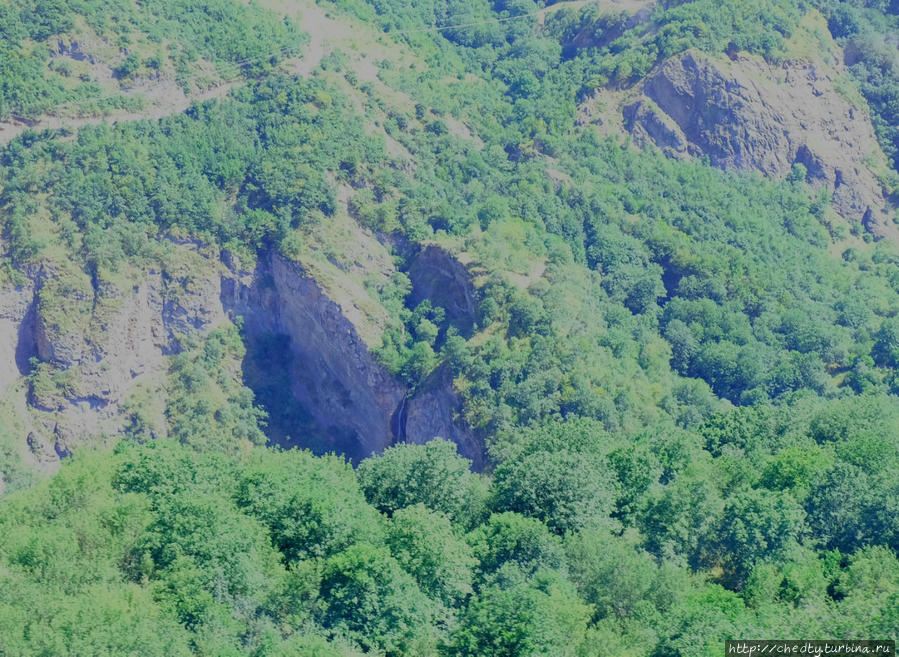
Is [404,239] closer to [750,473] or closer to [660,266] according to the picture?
[660,266]

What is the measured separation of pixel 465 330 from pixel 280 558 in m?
62.3

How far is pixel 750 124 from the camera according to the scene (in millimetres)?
160875

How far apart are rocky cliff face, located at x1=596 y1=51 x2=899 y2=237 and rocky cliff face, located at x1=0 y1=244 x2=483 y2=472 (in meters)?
44.7

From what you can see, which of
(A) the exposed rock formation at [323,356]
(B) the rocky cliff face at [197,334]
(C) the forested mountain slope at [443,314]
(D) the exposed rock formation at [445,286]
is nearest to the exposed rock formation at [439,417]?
(B) the rocky cliff face at [197,334]

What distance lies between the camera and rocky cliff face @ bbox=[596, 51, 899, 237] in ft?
524

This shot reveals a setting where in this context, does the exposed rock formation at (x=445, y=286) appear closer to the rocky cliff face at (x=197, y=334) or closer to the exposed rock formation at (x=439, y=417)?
the exposed rock formation at (x=439, y=417)

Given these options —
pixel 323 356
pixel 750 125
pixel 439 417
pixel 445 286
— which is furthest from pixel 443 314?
pixel 750 125

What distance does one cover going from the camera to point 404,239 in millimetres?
143250

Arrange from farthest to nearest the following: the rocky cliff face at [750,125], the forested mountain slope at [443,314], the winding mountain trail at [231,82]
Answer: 1. the rocky cliff face at [750,125]
2. the winding mountain trail at [231,82]
3. the forested mountain slope at [443,314]

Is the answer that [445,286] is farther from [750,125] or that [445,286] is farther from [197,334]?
[750,125]

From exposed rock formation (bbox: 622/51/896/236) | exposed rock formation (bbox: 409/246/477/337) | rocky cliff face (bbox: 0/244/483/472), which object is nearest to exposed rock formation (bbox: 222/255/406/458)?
rocky cliff face (bbox: 0/244/483/472)

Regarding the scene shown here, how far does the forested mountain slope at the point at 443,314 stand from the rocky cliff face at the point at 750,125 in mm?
408

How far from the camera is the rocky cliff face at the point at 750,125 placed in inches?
6289

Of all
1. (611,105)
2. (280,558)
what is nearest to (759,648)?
(280,558)
